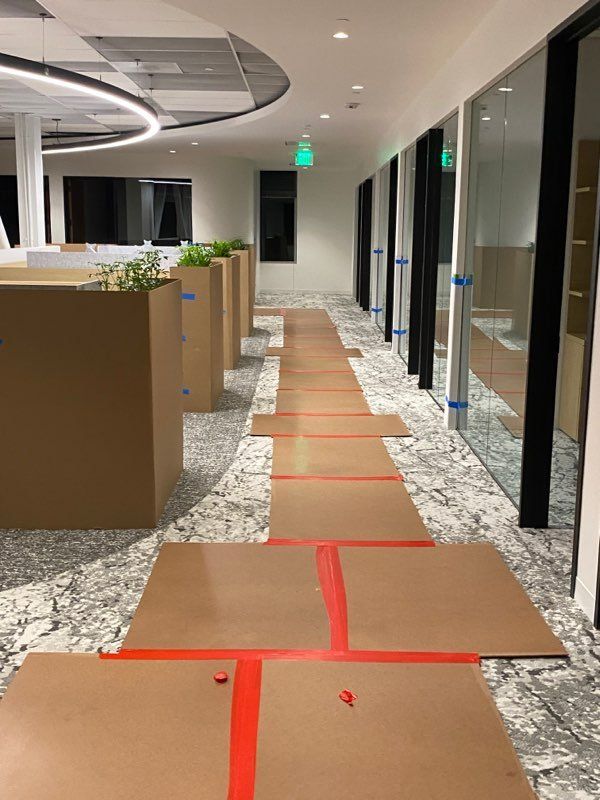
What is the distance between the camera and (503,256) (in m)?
5.21

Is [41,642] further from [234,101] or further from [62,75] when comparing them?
[234,101]

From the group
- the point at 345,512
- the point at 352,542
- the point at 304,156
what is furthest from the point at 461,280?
the point at 304,156

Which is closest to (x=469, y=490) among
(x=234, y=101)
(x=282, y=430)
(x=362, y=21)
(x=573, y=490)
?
(x=573, y=490)

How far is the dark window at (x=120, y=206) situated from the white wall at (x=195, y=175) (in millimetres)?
221

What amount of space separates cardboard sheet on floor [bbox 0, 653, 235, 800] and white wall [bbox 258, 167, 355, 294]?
17.8 m

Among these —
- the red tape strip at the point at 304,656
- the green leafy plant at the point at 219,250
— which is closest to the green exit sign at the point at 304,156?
the green leafy plant at the point at 219,250

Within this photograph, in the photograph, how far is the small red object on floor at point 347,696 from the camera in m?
2.79

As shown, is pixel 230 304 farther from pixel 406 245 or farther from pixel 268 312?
pixel 268 312

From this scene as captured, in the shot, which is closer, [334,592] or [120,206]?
[334,592]

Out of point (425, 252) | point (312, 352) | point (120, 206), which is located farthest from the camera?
point (120, 206)

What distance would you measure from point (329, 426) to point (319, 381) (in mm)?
1979

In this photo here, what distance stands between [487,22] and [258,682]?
4509mm

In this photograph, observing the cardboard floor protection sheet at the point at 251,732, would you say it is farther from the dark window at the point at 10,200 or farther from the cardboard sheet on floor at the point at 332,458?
the dark window at the point at 10,200

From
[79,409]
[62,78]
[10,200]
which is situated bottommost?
[79,409]
